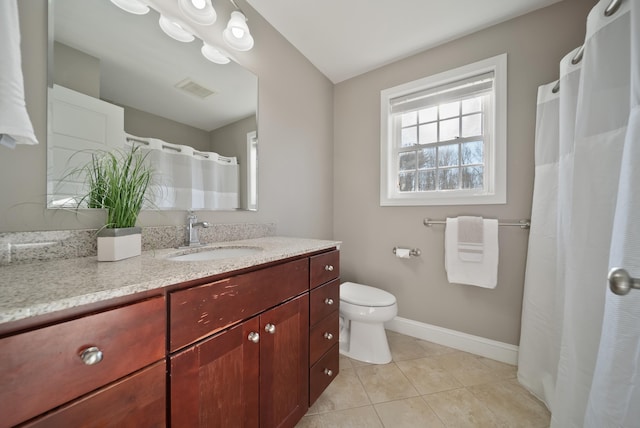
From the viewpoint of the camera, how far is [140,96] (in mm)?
1021

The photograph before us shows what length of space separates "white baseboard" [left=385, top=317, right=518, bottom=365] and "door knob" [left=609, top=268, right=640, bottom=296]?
1.44m

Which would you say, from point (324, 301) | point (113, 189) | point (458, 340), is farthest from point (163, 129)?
point (458, 340)

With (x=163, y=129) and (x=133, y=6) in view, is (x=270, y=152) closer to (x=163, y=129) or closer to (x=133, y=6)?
(x=163, y=129)

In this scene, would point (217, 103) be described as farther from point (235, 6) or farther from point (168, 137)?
point (235, 6)

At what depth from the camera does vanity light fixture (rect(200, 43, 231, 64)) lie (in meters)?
1.23

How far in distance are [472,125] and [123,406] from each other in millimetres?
2384

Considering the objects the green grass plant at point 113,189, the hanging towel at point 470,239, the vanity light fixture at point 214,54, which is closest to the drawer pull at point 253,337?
the green grass plant at point 113,189

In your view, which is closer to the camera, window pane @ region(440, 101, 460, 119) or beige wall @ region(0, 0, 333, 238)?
beige wall @ region(0, 0, 333, 238)

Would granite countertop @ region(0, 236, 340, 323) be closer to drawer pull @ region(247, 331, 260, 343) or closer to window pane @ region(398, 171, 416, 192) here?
drawer pull @ region(247, 331, 260, 343)

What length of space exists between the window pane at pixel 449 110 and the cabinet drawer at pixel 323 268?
1.54 m

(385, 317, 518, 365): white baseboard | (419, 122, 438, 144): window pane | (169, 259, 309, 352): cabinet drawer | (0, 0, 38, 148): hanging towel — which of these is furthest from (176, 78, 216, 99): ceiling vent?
(385, 317, 518, 365): white baseboard

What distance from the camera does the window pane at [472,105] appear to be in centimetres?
175

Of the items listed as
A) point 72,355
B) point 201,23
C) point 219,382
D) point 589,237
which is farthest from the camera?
point 201,23

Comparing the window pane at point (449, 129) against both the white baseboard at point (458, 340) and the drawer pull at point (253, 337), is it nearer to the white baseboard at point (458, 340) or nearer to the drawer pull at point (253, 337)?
the white baseboard at point (458, 340)
